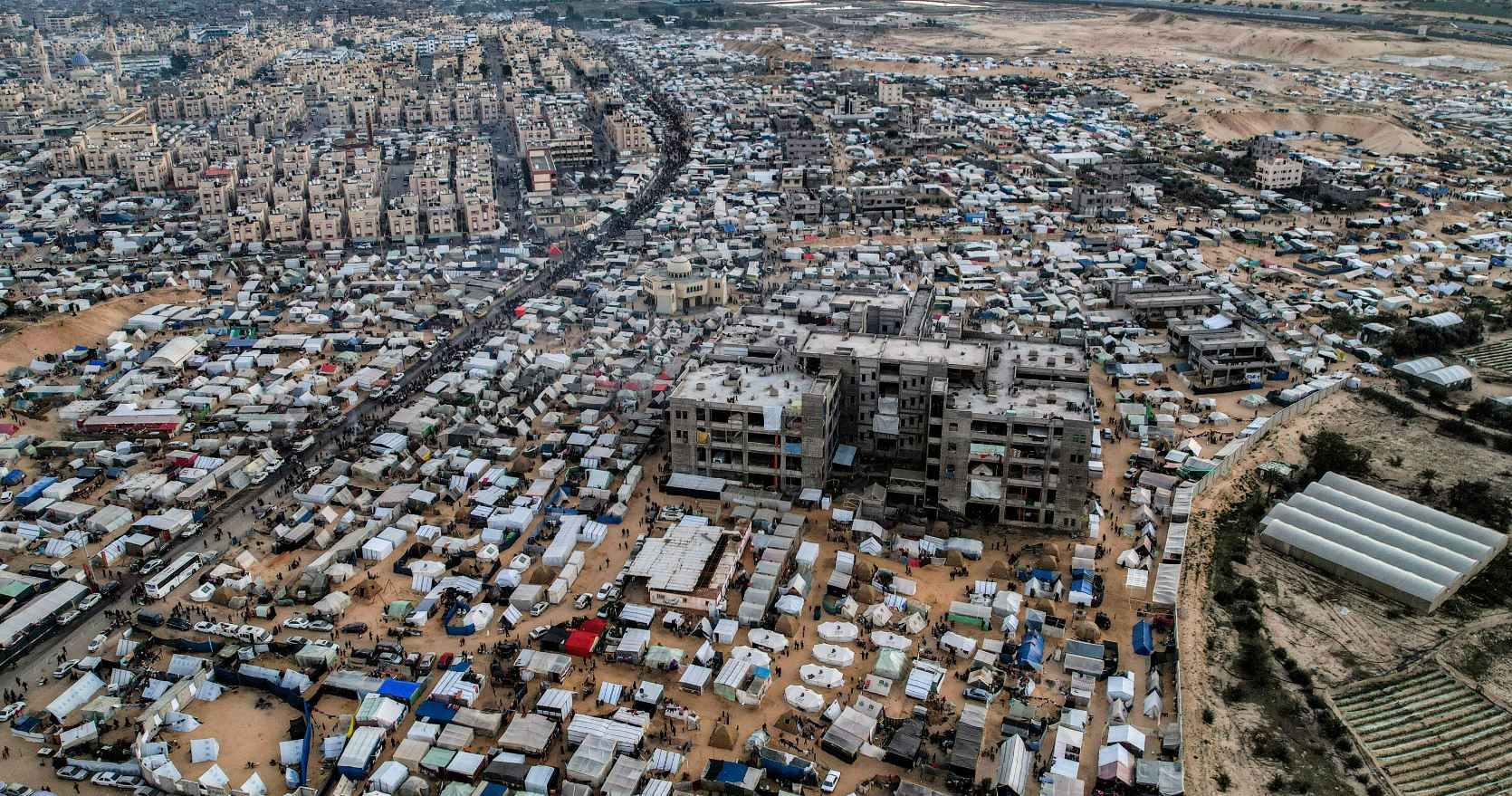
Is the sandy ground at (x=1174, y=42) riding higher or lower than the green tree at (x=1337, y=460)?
higher

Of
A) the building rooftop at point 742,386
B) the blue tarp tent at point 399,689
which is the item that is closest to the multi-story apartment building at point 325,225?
the building rooftop at point 742,386

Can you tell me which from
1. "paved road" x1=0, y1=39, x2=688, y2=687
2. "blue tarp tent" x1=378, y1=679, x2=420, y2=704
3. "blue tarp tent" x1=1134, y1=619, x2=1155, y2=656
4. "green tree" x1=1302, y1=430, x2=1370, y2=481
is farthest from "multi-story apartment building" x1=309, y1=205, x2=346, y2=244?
"green tree" x1=1302, y1=430, x2=1370, y2=481

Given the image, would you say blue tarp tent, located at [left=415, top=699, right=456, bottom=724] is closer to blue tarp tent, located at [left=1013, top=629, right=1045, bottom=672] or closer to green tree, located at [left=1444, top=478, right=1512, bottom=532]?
blue tarp tent, located at [left=1013, top=629, right=1045, bottom=672]

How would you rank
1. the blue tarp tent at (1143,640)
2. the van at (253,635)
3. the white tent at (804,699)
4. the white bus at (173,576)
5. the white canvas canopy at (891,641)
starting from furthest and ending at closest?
1. the white bus at (173,576)
2. the van at (253,635)
3. the white canvas canopy at (891,641)
4. the blue tarp tent at (1143,640)
5. the white tent at (804,699)

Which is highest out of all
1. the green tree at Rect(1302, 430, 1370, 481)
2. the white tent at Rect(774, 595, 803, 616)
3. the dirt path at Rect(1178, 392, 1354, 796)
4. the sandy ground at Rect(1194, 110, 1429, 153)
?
the sandy ground at Rect(1194, 110, 1429, 153)

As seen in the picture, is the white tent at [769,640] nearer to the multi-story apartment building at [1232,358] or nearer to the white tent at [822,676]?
the white tent at [822,676]

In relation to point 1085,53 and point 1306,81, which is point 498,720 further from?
point 1085,53
